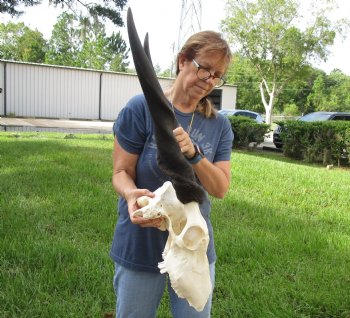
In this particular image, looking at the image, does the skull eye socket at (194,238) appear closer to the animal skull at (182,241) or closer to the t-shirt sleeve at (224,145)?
the animal skull at (182,241)

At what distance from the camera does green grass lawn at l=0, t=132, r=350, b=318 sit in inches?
118

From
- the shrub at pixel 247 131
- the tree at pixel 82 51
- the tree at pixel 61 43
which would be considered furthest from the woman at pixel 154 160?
the tree at pixel 61 43

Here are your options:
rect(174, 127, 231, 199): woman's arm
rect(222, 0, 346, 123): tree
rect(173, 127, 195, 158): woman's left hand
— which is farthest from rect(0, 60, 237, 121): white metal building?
rect(173, 127, 195, 158): woman's left hand

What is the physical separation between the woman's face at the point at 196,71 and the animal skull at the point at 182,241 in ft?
1.52

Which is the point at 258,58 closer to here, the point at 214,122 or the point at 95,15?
the point at 95,15

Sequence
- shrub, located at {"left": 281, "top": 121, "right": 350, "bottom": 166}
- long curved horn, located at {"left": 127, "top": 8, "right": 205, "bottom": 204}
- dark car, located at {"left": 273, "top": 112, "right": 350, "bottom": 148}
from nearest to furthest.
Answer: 1. long curved horn, located at {"left": 127, "top": 8, "right": 205, "bottom": 204}
2. shrub, located at {"left": 281, "top": 121, "right": 350, "bottom": 166}
3. dark car, located at {"left": 273, "top": 112, "right": 350, "bottom": 148}

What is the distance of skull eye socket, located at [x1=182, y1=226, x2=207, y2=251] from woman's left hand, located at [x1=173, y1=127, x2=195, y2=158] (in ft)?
0.86

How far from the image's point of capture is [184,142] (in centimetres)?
147

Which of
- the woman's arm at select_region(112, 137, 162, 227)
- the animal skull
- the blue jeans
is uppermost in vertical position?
the woman's arm at select_region(112, 137, 162, 227)

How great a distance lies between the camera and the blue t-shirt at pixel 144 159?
172 cm

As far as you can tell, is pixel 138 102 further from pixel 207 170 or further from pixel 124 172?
pixel 207 170

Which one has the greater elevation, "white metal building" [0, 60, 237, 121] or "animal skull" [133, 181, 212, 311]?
"white metal building" [0, 60, 237, 121]

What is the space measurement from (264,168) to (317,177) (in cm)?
105

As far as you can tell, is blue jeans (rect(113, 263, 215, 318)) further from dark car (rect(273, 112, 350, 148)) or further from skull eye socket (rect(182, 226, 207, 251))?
dark car (rect(273, 112, 350, 148))
